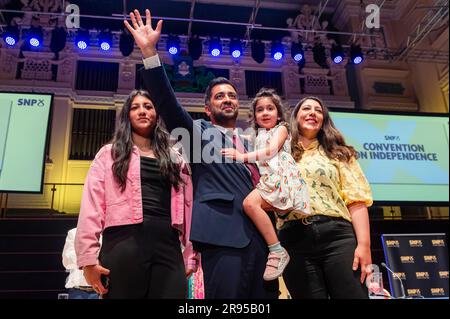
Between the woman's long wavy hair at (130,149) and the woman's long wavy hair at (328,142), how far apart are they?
575 millimetres

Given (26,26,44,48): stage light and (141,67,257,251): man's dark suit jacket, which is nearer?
(141,67,257,251): man's dark suit jacket

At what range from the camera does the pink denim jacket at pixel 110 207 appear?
149 cm

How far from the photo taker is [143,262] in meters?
1.47

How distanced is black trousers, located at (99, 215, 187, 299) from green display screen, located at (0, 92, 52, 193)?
3.89 meters

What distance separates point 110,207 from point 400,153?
4.93 meters

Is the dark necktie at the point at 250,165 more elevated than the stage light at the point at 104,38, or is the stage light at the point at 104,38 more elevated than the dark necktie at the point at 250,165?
the stage light at the point at 104,38

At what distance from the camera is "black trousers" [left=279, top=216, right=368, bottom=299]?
1534 mm

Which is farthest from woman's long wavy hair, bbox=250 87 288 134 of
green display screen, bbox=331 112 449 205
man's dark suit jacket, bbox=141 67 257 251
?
green display screen, bbox=331 112 449 205

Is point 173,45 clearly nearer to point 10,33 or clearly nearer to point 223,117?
point 10,33

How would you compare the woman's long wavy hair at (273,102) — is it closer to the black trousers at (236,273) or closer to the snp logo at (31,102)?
the black trousers at (236,273)

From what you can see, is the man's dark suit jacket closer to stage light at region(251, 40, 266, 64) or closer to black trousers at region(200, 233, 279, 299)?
black trousers at region(200, 233, 279, 299)

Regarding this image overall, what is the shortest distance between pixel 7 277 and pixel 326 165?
459 centimetres

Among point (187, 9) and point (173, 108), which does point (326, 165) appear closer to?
point (173, 108)

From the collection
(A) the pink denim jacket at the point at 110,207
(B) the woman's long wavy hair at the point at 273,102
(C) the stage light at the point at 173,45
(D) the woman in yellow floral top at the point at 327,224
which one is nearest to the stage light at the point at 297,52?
(C) the stage light at the point at 173,45
